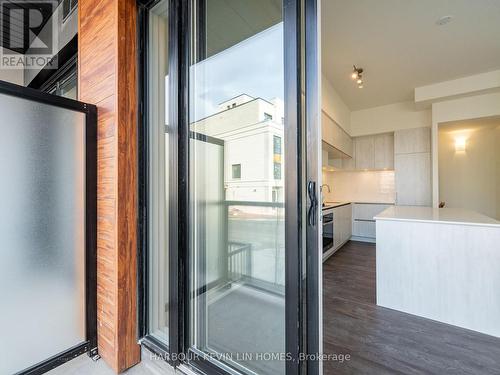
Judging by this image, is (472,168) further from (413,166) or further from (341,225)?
(341,225)

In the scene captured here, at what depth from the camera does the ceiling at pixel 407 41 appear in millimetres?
2271

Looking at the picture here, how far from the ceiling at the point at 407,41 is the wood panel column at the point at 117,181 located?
193cm

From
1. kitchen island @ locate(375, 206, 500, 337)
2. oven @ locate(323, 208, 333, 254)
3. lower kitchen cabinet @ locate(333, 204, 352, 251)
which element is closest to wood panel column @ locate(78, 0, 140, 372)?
kitchen island @ locate(375, 206, 500, 337)

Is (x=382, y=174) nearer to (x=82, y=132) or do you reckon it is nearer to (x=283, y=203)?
(x=283, y=203)

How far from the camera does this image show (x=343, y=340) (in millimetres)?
1754

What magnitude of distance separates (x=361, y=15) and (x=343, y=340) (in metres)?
3.03

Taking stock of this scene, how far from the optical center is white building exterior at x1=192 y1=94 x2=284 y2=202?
1.03 meters

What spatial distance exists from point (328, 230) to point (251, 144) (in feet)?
9.60

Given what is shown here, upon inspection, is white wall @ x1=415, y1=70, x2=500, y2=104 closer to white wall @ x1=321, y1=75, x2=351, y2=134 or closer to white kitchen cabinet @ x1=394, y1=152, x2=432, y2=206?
white kitchen cabinet @ x1=394, y1=152, x2=432, y2=206

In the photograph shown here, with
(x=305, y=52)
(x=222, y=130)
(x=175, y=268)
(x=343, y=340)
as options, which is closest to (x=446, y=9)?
(x=305, y=52)

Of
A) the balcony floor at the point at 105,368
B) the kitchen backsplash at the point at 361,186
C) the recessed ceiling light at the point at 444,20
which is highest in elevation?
the recessed ceiling light at the point at 444,20

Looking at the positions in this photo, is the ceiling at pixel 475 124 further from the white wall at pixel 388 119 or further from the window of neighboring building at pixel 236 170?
the window of neighboring building at pixel 236 170

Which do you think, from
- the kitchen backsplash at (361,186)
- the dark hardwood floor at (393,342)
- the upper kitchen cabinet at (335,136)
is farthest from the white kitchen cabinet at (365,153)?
the dark hardwood floor at (393,342)

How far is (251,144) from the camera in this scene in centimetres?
114
